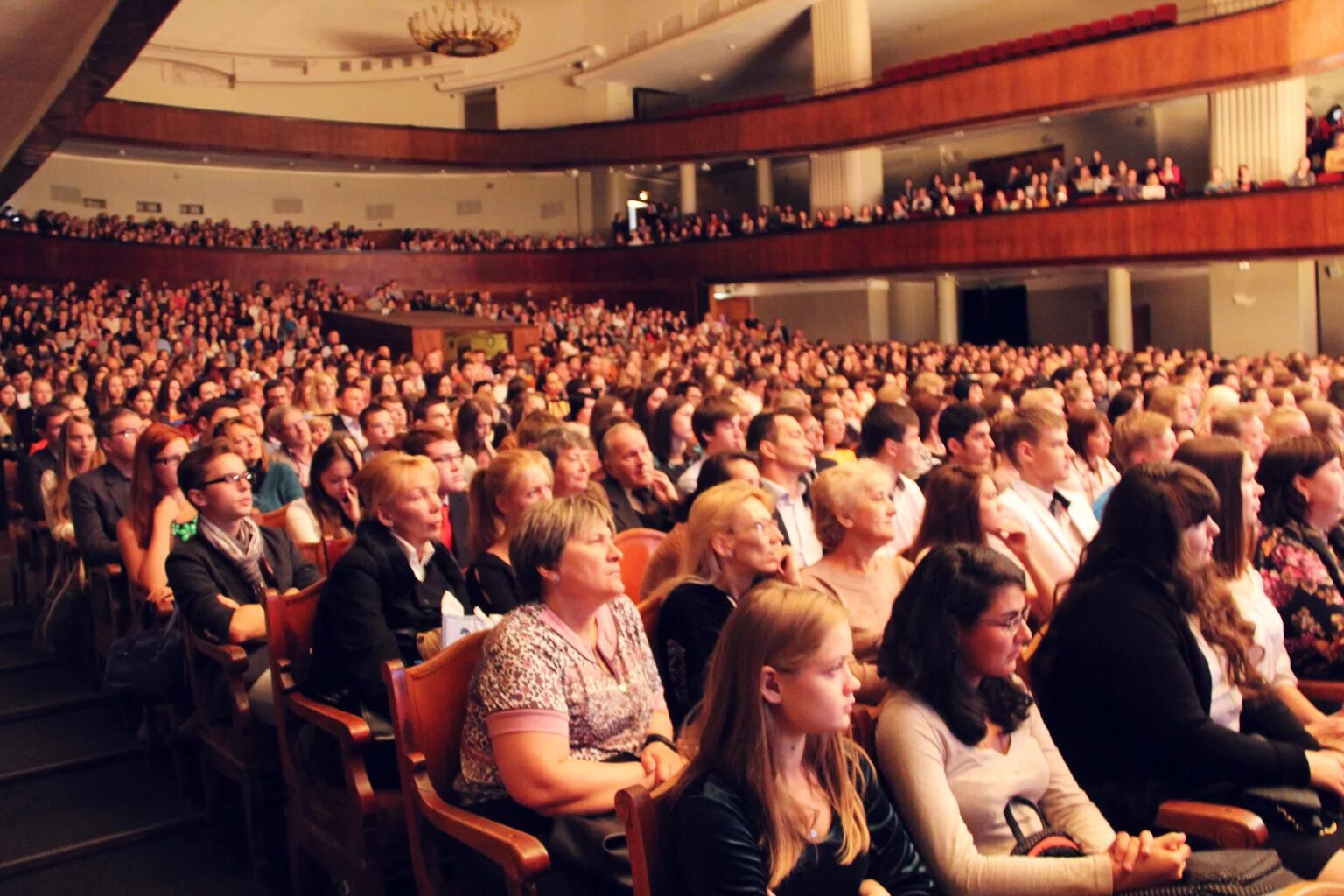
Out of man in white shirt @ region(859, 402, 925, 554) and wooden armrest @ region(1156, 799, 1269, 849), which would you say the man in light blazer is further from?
wooden armrest @ region(1156, 799, 1269, 849)

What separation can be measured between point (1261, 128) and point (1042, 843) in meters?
15.3

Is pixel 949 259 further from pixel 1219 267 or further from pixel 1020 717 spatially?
pixel 1020 717

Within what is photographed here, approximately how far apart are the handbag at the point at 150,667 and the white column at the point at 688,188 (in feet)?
61.7

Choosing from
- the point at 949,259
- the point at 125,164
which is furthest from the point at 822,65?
the point at 125,164

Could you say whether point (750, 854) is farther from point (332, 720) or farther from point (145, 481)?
point (145, 481)

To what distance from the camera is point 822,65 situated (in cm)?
1848

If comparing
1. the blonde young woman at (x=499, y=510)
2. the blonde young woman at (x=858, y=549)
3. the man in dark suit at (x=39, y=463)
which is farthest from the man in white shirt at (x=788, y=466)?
the man in dark suit at (x=39, y=463)

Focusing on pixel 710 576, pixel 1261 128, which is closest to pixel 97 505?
pixel 710 576

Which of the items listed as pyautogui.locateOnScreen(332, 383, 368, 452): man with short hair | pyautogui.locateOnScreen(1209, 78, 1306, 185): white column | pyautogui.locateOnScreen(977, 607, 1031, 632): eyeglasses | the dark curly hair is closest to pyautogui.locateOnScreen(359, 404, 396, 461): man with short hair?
pyautogui.locateOnScreen(332, 383, 368, 452): man with short hair

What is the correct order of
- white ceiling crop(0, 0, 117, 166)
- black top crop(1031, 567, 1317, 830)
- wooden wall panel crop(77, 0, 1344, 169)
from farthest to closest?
wooden wall panel crop(77, 0, 1344, 169) → white ceiling crop(0, 0, 117, 166) → black top crop(1031, 567, 1317, 830)

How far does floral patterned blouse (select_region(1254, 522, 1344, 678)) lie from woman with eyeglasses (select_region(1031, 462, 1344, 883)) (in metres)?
0.51

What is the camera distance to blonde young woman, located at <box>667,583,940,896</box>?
176 centimetres

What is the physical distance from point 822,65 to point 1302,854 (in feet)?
57.6

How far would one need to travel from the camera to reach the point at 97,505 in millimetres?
4551
